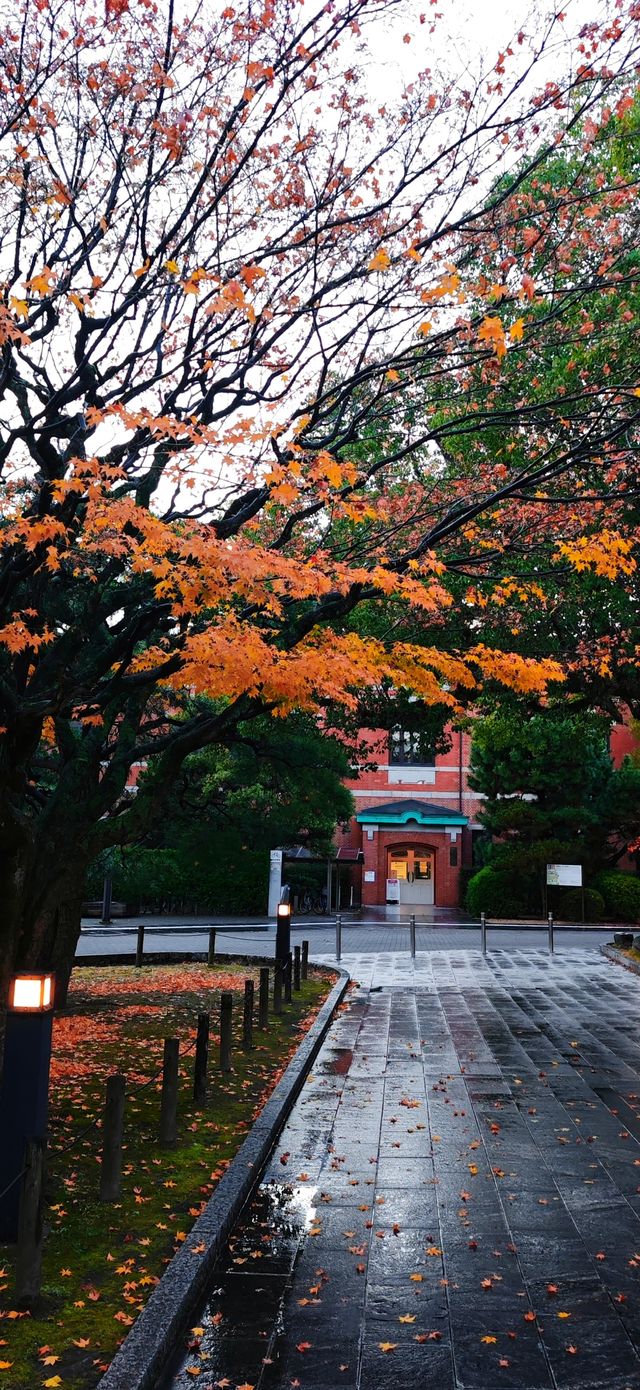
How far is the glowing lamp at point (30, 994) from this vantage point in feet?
16.6

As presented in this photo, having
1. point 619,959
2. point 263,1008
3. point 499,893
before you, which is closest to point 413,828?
point 499,893

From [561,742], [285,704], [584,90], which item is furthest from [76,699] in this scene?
[561,742]

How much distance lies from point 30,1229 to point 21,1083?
0.73 meters

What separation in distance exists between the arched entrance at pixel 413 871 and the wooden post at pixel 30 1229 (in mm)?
35095

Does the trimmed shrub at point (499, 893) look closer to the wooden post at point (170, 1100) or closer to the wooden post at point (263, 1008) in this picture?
the wooden post at point (263, 1008)

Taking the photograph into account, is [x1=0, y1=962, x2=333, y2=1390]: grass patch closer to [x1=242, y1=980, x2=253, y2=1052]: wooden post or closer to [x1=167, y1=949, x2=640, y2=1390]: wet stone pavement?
[x1=242, y1=980, x2=253, y2=1052]: wooden post

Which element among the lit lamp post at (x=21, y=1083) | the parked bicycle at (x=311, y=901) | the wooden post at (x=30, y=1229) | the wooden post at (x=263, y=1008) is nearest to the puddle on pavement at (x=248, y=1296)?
the wooden post at (x=30, y=1229)

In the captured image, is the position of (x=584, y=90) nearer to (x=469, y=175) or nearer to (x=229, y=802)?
(x=469, y=175)

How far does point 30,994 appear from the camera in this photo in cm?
507

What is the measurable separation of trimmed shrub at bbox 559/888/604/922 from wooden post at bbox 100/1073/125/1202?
2853 centimetres

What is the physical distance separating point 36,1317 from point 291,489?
14.8 ft

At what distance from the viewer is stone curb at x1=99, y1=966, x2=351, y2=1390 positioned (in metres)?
3.79

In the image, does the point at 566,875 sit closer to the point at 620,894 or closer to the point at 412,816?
the point at 620,894

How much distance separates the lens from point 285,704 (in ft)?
32.9
